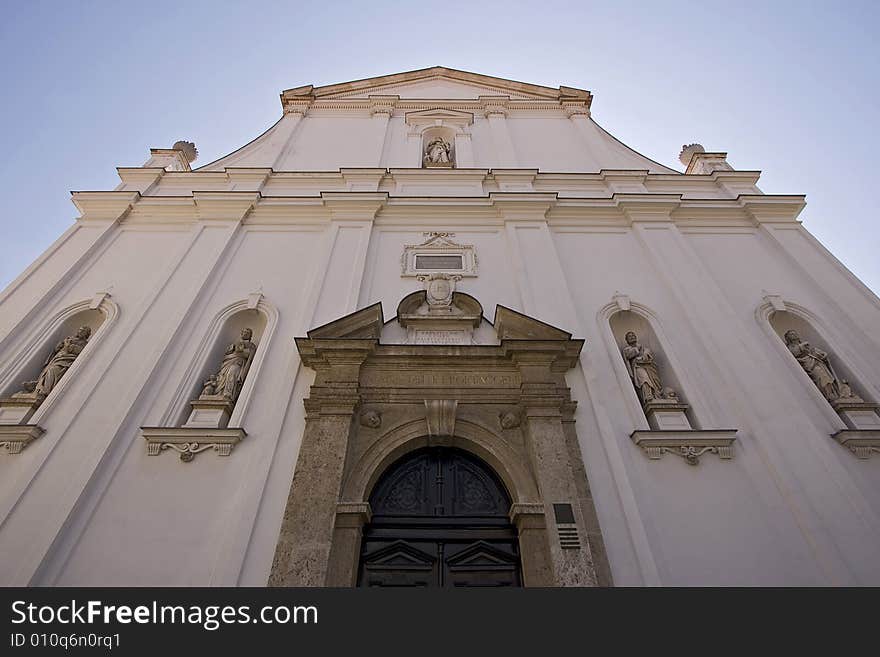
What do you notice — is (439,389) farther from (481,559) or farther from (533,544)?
(533,544)

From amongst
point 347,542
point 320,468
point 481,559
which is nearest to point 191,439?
point 320,468

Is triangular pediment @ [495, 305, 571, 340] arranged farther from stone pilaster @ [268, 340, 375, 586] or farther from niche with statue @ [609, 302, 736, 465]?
stone pilaster @ [268, 340, 375, 586]

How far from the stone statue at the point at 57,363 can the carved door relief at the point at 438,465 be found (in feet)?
11.3

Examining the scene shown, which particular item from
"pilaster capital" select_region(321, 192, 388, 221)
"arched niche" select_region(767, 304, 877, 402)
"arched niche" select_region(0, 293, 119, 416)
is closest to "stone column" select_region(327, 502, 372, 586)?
"arched niche" select_region(0, 293, 119, 416)

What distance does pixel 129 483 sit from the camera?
586 centimetres

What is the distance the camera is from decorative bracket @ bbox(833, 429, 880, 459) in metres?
6.15

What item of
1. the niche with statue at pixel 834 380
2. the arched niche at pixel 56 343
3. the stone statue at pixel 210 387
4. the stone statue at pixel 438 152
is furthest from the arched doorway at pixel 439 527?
the stone statue at pixel 438 152

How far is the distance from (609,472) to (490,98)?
37.3 feet

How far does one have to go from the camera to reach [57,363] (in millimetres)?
7199

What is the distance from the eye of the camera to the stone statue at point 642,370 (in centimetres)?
693

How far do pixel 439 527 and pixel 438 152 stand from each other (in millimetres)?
9371

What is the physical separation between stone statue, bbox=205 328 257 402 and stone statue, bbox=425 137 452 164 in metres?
6.67
